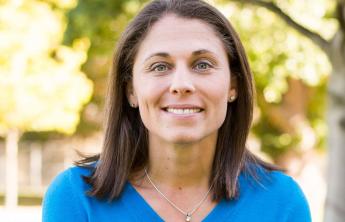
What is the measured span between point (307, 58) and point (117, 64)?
9.12 meters

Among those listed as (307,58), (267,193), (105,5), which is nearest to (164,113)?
(267,193)

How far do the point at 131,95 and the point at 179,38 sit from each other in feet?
1.13

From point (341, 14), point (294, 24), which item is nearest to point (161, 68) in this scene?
point (341, 14)

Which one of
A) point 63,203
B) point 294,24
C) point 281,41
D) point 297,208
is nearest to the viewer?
point 63,203

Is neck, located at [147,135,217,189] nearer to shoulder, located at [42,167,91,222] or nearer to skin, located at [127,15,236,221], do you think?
skin, located at [127,15,236,221]

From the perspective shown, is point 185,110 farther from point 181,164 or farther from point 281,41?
point 281,41

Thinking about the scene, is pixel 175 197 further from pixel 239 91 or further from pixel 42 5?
pixel 42 5

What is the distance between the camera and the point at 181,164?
278 cm

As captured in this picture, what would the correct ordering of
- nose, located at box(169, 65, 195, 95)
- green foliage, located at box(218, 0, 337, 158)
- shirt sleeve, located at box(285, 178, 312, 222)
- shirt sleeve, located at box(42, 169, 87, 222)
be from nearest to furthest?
nose, located at box(169, 65, 195, 95), shirt sleeve, located at box(42, 169, 87, 222), shirt sleeve, located at box(285, 178, 312, 222), green foliage, located at box(218, 0, 337, 158)

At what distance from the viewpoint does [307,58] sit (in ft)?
38.3

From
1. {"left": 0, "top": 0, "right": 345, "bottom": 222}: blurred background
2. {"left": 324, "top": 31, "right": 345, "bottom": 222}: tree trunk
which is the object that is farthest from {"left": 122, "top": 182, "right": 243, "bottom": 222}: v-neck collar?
{"left": 324, "top": 31, "right": 345, "bottom": 222}: tree trunk

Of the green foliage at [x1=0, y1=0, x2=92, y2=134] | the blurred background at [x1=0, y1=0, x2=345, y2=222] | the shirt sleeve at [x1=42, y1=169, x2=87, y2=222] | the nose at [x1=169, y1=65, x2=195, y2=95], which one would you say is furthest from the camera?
the green foliage at [x1=0, y1=0, x2=92, y2=134]

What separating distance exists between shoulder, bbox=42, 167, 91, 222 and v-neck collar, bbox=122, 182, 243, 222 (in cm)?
16

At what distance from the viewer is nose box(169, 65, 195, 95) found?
2.51m
